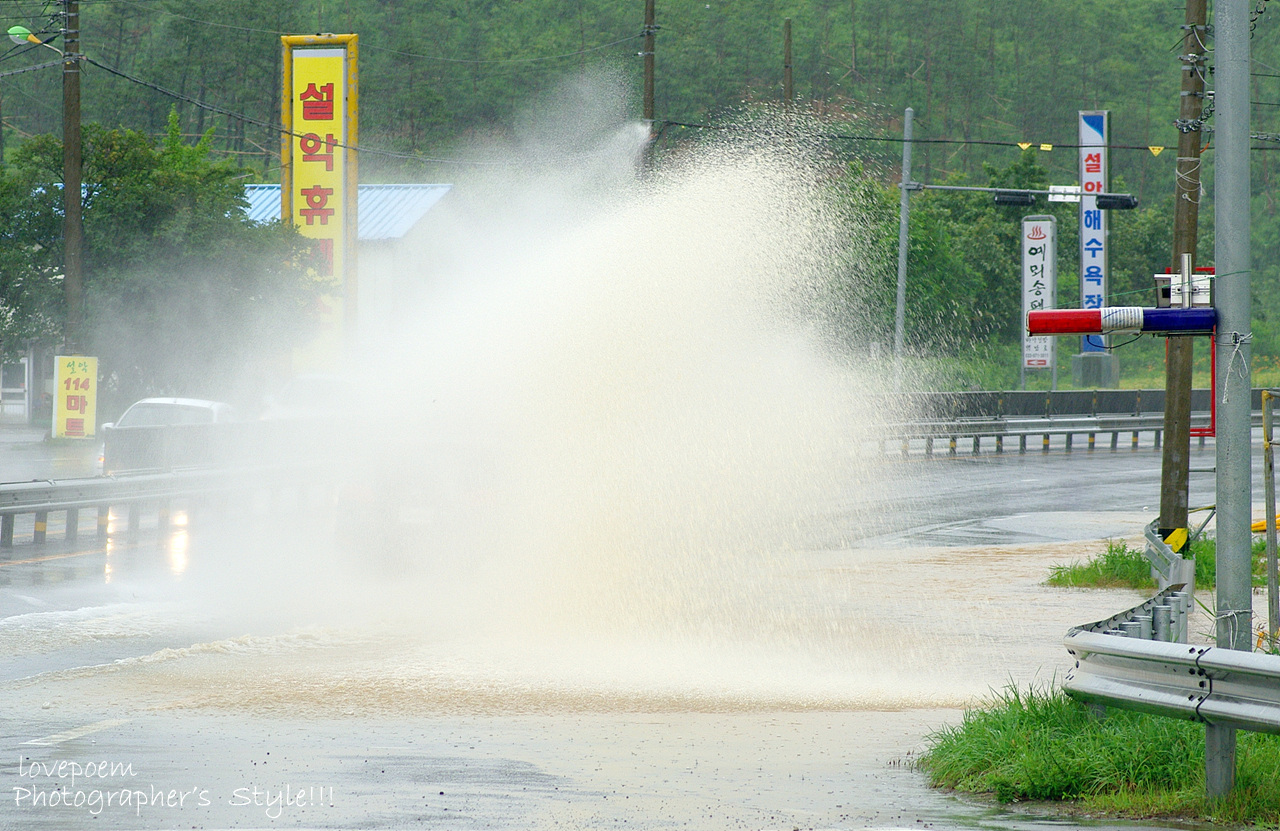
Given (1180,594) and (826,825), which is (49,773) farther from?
(1180,594)

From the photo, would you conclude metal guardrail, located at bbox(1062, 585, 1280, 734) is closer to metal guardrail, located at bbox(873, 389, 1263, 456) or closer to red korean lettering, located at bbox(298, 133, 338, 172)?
metal guardrail, located at bbox(873, 389, 1263, 456)

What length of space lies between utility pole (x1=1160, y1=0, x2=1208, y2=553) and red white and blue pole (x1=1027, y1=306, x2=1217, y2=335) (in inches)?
274

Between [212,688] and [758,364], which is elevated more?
[758,364]

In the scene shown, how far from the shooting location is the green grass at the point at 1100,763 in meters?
6.14

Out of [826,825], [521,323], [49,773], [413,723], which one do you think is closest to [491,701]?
[413,723]

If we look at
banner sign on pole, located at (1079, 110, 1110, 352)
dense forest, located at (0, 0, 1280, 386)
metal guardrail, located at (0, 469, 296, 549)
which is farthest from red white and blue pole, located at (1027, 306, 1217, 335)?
dense forest, located at (0, 0, 1280, 386)

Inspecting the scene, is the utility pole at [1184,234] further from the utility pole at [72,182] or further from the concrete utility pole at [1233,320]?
the utility pole at [72,182]

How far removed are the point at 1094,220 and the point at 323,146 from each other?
21.5 meters

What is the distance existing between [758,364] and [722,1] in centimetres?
10832

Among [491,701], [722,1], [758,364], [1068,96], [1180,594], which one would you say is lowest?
[491,701]

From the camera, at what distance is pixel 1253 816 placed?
5961 millimetres

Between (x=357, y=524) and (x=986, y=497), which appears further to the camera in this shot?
(x=986, y=497)

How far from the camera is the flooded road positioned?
6.42 m

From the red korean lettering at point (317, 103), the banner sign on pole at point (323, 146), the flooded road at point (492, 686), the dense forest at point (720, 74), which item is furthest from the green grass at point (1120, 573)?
the dense forest at point (720, 74)
